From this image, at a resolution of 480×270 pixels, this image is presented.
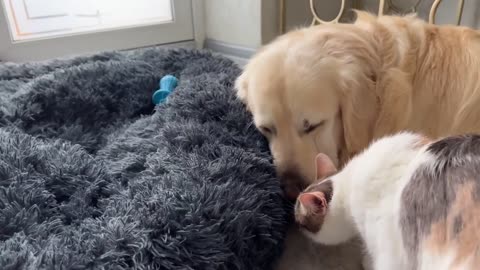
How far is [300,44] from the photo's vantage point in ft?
3.95

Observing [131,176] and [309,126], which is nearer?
[131,176]

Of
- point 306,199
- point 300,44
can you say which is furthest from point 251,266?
point 300,44

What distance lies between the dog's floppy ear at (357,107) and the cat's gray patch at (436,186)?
1.23 feet

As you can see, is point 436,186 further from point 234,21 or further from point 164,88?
point 234,21

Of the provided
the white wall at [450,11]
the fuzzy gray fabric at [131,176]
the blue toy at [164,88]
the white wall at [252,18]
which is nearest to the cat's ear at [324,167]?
the fuzzy gray fabric at [131,176]

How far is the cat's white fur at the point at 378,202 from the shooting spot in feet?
2.62

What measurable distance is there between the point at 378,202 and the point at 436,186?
15 cm

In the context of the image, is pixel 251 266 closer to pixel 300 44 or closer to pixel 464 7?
pixel 300 44

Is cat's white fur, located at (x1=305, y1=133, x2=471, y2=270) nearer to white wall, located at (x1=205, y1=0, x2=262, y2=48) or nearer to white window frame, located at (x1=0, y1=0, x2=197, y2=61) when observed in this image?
white wall, located at (x1=205, y1=0, x2=262, y2=48)

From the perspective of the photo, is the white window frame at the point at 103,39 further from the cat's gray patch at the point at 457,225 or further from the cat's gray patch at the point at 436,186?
the cat's gray patch at the point at 457,225

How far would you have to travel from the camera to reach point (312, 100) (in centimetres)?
112

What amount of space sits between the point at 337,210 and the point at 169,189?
1.24 feet

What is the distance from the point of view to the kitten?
687 mm

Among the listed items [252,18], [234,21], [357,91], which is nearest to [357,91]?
[357,91]
